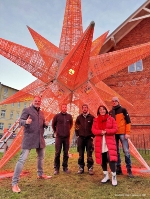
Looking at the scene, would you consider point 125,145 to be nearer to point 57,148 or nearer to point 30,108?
point 57,148

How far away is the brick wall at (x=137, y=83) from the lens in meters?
11.2

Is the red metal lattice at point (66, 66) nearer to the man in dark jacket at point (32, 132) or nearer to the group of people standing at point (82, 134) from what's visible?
the group of people standing at point (82, 134)

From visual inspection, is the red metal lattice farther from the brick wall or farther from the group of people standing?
the brick wall

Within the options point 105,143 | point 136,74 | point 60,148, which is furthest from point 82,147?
point 136,74

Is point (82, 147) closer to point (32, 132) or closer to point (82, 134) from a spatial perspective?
point (82, 134)

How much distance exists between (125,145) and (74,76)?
2.14 m

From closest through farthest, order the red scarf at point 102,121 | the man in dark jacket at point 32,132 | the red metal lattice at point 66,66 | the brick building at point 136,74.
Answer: the man in dark jacket at point 32,132, the red scarf at point 102,121, the red metal lattice at point 66,66, the brick building at point 136,74

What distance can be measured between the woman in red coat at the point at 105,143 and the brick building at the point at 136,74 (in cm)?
781

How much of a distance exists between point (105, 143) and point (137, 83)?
9059 mm

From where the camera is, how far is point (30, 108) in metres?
3.82

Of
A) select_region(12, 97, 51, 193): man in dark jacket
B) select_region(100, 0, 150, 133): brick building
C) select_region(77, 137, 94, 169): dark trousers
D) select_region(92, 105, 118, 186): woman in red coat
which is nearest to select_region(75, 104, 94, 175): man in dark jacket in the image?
select_region(77, 137, 94, 169): dark trousers

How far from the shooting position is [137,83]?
11.9 m

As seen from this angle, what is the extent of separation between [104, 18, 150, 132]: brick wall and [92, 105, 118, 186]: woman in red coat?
25.9ft

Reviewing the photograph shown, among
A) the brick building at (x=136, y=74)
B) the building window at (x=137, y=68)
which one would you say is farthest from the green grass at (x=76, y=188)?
the building window at (x=137, y=68)
